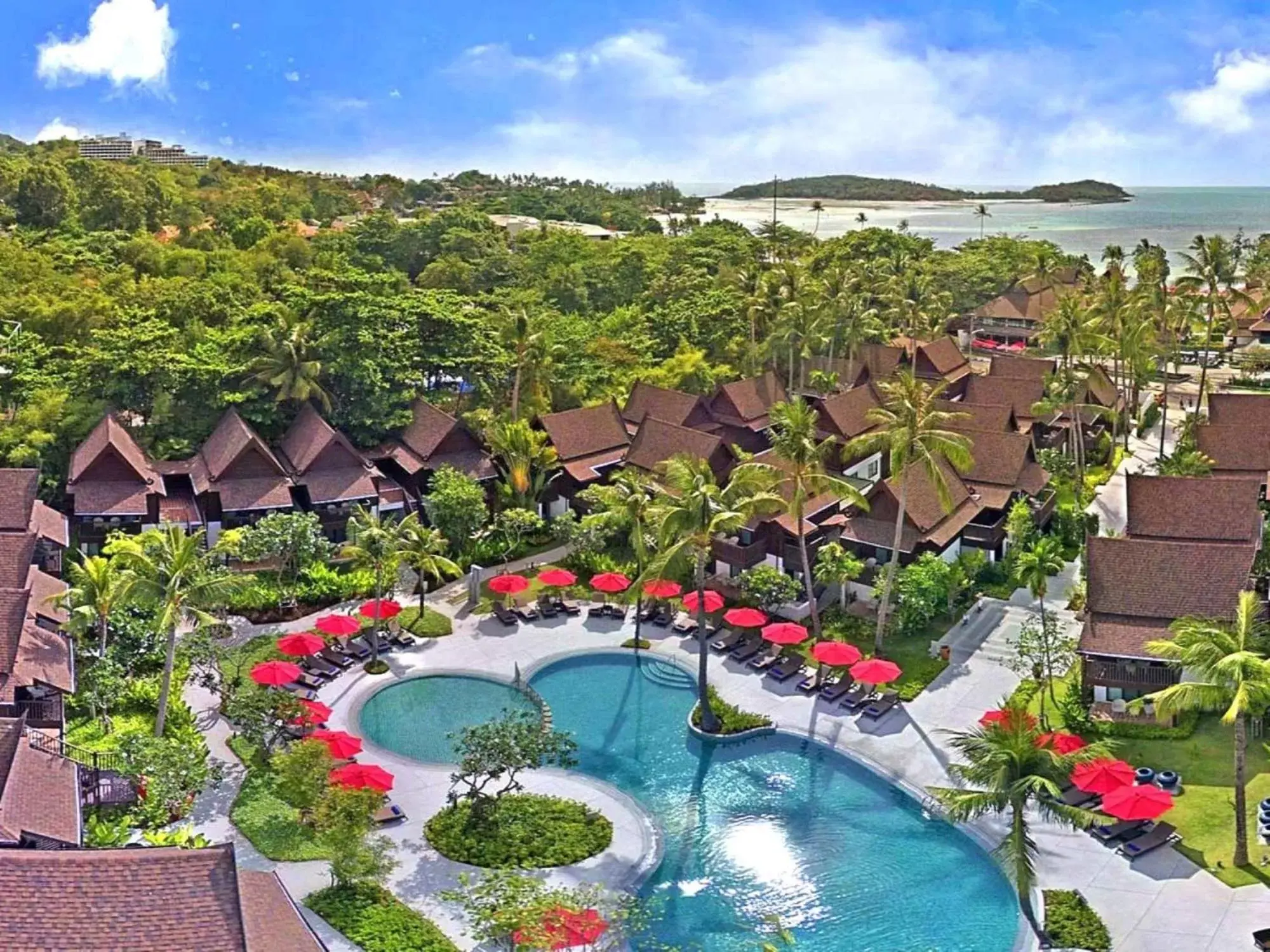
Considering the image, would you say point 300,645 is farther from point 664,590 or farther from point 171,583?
point 664,590

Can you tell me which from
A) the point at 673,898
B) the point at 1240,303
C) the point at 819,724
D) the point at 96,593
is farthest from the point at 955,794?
the point at 1240,303

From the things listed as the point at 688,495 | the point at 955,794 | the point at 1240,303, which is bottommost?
the point at 955,794

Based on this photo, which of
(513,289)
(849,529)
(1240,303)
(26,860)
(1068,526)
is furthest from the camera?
(1240,303)

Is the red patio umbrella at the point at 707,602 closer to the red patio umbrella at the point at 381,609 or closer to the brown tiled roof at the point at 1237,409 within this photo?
the red patio umbrella at the point at 381,609

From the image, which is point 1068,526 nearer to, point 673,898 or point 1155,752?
point 1155,752

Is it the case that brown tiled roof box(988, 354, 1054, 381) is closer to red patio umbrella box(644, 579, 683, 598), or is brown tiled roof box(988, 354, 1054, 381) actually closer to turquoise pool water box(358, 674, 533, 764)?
red patio umbrella box(644, 579, 683, 598)
